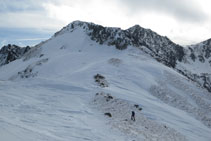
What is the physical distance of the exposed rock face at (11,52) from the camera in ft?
347

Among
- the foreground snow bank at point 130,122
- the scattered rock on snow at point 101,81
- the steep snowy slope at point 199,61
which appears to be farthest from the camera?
the steep snowy slope at point 199,61

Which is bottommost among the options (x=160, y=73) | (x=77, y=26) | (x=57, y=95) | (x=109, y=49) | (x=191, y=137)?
(x=191, y=137)

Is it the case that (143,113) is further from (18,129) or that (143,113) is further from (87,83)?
(18,129)

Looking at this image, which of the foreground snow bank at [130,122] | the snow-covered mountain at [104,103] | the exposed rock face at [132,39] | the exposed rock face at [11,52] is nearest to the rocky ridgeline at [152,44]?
the exposed rock face at [132,39]

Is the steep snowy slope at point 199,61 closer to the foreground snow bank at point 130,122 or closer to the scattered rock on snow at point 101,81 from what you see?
the scattered rock on snow at point 101,81

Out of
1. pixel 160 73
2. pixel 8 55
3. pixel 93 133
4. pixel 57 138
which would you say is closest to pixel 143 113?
pixel 93 133

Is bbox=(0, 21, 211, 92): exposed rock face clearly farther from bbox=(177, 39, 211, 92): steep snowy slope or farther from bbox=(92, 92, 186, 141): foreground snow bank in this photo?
bbox=(92, 92, 186, 141): foreground snow bank

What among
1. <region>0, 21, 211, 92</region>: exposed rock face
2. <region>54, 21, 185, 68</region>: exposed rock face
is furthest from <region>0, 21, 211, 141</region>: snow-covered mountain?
<region>0, 21, 211, 92</region>: exposed rock face

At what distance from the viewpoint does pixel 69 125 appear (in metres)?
16.8

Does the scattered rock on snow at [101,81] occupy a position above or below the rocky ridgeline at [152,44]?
below

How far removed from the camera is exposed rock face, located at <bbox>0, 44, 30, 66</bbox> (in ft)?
347

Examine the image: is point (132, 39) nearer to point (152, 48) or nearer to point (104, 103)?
point (152, 48)

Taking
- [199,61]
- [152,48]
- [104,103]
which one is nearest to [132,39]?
[152,48]

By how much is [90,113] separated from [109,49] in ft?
132
